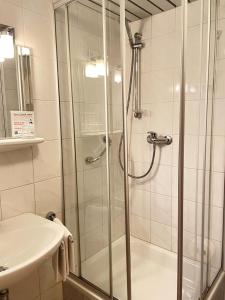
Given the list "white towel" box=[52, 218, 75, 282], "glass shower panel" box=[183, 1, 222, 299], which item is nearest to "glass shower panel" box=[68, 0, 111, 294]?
"white towel" box=[52, 218, 75, 282]

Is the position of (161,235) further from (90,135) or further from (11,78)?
(11,78)

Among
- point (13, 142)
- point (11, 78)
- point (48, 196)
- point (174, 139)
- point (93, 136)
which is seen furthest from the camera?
point (174, 139)

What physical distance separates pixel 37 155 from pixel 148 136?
0.94 m

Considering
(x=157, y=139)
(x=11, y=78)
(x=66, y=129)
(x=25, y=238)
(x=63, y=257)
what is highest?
(x=11, y=78)

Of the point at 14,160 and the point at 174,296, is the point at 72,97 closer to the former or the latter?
the point at 14,160

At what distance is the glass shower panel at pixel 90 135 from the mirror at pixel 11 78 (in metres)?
0.29

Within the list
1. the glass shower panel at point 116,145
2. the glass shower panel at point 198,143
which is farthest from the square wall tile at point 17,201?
the glass shower panel at point 198,143

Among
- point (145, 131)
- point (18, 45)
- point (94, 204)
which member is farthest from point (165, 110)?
point (18, 45)

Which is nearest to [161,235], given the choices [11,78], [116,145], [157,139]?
[157,139]

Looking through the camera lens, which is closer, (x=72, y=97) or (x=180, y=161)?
(x=180, y=161)

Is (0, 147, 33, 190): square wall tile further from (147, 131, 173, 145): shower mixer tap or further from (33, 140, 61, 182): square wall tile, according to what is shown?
(147, 131, 173, 145): shower mixer tap

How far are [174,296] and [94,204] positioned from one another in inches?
32.6

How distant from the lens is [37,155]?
1473 mm

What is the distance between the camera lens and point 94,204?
1.53 metres
